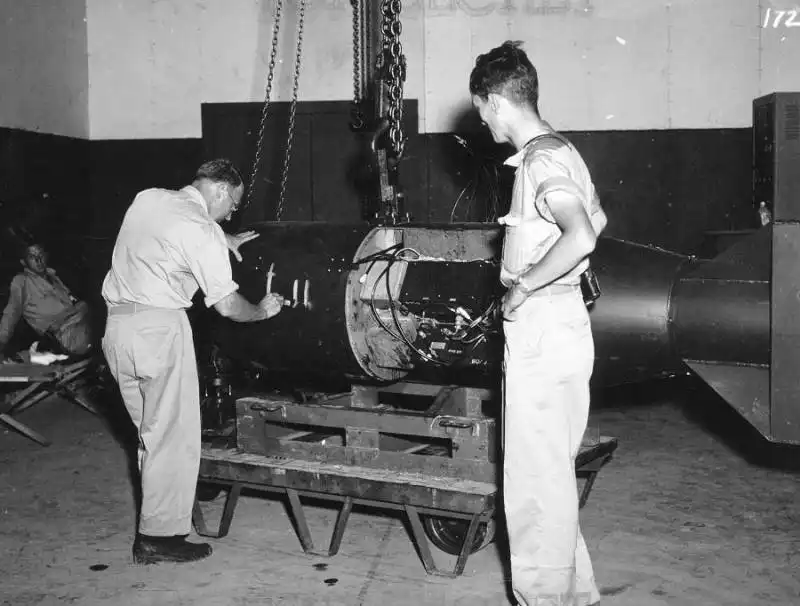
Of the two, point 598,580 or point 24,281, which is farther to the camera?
point 24,281

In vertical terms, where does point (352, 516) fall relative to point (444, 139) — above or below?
below

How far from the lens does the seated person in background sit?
7.08m

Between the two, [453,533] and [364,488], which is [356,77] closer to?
[364,488]

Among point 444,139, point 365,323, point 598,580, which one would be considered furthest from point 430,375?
point 444,139

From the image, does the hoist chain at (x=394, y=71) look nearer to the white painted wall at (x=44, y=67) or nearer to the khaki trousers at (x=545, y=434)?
the khaki trousers at (x=545, y=434)

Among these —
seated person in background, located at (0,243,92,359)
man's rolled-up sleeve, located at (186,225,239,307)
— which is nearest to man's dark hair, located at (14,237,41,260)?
seated person in background, located at (0,243,92,359)

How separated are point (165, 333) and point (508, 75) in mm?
1860

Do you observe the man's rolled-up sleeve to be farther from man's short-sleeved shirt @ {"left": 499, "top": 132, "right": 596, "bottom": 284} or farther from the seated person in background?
the seated person in background

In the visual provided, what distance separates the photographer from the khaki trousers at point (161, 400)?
12.5 ft

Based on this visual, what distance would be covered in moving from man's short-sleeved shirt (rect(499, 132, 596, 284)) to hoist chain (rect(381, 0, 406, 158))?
1455 mm

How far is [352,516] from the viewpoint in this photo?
4566mm

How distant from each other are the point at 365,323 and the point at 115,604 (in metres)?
1.62

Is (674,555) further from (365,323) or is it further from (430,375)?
(365,323)

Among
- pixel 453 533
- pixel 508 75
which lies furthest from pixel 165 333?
pixel 508 75
